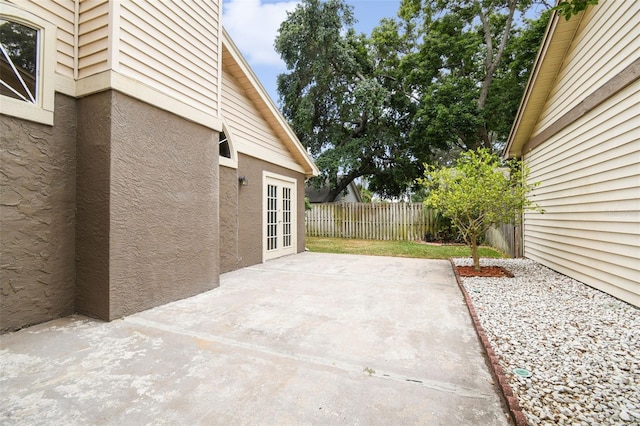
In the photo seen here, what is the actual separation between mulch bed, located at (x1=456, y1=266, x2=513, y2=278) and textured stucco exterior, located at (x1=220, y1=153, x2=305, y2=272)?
4.37 metres

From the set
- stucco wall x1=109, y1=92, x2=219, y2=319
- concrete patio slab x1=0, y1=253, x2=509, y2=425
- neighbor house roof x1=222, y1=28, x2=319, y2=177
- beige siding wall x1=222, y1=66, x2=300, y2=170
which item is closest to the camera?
concrete patio slab x1=0, y1=253, x2=509, y2=425

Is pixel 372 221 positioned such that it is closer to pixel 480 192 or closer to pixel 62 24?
pixel 480 192

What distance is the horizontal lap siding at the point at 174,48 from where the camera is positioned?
344 cm

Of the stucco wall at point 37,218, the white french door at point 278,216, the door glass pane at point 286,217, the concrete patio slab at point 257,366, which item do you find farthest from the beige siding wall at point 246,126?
the concrete patio slab at point 257,366

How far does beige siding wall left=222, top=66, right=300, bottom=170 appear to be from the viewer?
6021 millimetres

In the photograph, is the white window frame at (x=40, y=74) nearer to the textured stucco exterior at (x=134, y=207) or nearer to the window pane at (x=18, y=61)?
the window pane at (x=18, y=61)

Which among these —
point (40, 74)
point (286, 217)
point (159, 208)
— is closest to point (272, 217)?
point (286, 217)

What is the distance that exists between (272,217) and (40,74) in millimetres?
5020

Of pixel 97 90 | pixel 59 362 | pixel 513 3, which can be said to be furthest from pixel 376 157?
pixel 59 362

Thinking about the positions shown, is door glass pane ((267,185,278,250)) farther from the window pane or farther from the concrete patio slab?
the window pane

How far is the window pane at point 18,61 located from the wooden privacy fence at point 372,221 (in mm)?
11038

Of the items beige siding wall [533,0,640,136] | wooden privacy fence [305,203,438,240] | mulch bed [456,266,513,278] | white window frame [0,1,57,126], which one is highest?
beige siding wall [533,0,640,136]

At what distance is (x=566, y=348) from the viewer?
2.56 metres

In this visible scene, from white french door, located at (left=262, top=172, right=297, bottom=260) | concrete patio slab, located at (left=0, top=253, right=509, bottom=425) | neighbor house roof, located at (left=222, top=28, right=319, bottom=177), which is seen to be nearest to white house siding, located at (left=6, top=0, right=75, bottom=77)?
neighbor house roof, located at (left=222, top=28, right=319, bottom=177)
